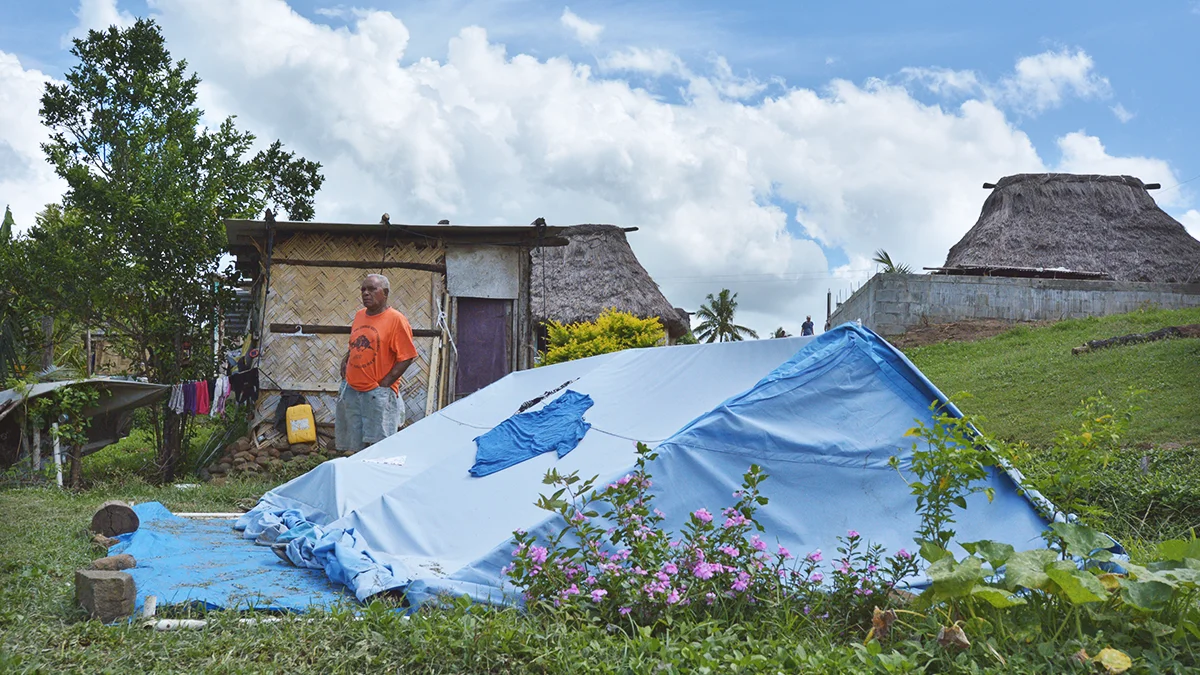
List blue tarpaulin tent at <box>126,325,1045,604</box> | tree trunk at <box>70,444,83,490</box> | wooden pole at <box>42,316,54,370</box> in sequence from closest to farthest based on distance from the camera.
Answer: blue tarpaulin tent at <box>126,325,1045,604</box>, tree trunk at <box>70,444,83,490</box>, wooden pole at <box>42,316,54,370</box>

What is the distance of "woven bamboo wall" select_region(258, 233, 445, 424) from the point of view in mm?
9797

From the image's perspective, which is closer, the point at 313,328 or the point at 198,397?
the point at 198,397

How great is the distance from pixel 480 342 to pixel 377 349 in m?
3.87

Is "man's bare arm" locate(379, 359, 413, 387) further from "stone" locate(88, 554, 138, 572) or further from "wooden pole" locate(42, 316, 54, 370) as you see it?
"wooden pole" locate(42, 316, 54, 370)

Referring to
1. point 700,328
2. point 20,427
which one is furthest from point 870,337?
point 700,328

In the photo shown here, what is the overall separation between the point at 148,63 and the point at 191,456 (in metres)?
4.21

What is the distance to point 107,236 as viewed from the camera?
906 centimetres

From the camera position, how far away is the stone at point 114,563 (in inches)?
136

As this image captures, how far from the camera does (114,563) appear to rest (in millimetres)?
3520

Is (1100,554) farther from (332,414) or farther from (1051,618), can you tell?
(332,414)

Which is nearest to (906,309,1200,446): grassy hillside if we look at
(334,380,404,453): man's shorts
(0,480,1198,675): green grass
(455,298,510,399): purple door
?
(334,380,404,453): man's shorts

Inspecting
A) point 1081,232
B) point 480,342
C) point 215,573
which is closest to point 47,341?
point 480,342

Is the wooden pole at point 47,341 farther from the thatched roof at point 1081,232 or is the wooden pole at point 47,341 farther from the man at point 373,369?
the thatched roof at point 1081,232

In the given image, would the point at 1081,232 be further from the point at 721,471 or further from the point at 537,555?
the point at 537,555
